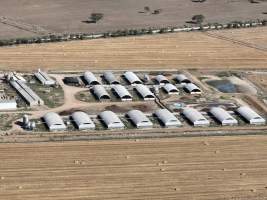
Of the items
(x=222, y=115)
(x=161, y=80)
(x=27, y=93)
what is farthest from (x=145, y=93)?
(x=27, y=93)

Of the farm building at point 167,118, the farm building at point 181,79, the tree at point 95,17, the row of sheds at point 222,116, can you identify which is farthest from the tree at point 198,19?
the farm building at point 167,118

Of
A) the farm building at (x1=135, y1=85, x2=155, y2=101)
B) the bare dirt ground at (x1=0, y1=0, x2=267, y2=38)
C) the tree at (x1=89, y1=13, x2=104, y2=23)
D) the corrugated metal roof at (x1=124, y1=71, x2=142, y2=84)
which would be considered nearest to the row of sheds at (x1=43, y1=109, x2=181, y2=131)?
the farm building at (x1=135, y1=85, x2=155, y2=101)

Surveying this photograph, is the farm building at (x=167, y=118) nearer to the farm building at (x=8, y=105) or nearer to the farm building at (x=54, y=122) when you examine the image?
the farm building at (x=54, y=122)

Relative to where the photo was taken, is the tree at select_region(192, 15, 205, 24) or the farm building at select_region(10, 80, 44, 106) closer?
the farm building at select_region(10, 80, 44, 106)

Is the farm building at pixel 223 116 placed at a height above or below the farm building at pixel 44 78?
below

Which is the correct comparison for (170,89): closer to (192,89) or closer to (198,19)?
(192,89)

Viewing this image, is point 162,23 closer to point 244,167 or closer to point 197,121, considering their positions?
point 197,121

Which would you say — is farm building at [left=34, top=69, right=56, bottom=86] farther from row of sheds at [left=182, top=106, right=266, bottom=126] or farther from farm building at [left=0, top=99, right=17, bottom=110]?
row of sheds at [left=182, top=106, right=266, bottom=126]
